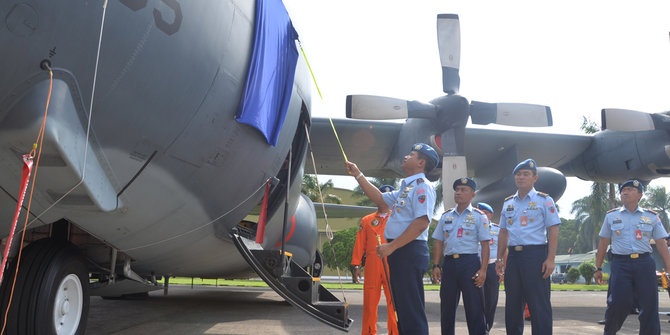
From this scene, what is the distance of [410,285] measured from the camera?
3.15 metres

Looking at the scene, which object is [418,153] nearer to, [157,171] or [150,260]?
[157,171]

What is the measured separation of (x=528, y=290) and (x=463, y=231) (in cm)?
87

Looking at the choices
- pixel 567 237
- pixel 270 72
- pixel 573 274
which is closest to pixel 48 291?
pixel 270 72

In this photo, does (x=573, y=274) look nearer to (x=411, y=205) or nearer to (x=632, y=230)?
(x=632, y=230)

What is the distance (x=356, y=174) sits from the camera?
3551 mm

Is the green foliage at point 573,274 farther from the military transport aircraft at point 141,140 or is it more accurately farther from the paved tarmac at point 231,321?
the military transport aircraft at point 141,140

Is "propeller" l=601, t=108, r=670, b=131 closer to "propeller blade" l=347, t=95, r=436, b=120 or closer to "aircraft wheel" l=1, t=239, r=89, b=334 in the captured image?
"propeller blade" l=347, t=95, r=436, b=120

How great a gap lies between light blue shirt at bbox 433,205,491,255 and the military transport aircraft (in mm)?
1276

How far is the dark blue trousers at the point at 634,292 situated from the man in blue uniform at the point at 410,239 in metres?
2.42

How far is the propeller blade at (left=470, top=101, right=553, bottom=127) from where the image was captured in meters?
9.27

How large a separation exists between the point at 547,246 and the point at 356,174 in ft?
6.37

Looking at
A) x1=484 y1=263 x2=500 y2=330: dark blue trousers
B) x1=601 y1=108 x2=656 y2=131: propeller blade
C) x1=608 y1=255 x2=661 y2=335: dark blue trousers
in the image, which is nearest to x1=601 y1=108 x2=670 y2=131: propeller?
x1=601 y1=108 x2=656 y2=131: propeller blade

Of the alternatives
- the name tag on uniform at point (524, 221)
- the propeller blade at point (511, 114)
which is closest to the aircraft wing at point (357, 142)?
the propeller blade at point (511, 114)

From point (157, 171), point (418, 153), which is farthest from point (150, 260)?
point (418, 153)
